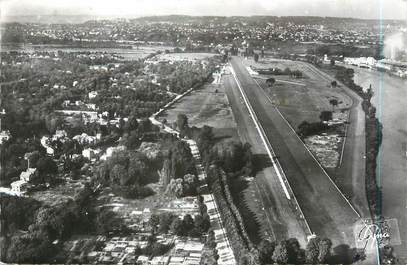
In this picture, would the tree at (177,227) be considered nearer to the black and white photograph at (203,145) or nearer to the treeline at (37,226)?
the black and white photograph at (203,145)

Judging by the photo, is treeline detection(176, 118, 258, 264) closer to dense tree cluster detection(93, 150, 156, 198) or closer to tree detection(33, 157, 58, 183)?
dense tree cluster detection(93, 150, 156, 198)

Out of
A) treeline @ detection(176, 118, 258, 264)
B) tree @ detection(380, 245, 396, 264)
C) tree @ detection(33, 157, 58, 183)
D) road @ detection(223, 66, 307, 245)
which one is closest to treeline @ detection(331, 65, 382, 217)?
tree @ detection(380, 245, 396, 264)

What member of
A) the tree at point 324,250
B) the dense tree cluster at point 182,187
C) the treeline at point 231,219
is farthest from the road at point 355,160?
the dense tree cluster at point 182,187

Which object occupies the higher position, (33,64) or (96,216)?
(33,64)

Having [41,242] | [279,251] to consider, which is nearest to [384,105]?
[279,251]

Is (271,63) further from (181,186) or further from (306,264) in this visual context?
(306,264)


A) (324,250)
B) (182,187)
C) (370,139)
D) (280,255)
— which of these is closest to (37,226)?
(182,187)

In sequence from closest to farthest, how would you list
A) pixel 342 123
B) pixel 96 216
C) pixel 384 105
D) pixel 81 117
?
pixel 96 216, pixel 81 117, pixel 342 123, pixel 384 105
